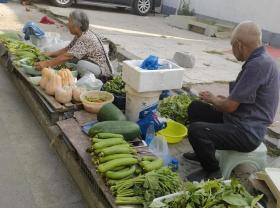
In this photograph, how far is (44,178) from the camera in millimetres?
4156

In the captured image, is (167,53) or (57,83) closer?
(57,83)

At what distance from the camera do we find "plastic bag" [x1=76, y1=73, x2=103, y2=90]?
542 centimetres

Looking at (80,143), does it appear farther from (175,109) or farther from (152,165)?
(175,109)

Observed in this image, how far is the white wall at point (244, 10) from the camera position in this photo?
11.6 meters

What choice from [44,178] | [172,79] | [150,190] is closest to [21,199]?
[44,178]

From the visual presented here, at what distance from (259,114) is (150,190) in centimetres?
141

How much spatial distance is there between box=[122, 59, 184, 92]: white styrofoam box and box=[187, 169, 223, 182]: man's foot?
1097 millimetres

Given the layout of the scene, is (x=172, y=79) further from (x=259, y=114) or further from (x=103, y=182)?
(x=103, y=182)

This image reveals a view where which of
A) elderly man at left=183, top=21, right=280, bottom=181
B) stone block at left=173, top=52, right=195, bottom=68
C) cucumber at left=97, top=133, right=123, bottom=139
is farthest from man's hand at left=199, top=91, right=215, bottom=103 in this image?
stone block at left=173, top=52, right=195, bottom=68

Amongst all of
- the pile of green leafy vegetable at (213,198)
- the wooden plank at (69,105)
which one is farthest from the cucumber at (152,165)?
→ the wooden plank at (69,105)

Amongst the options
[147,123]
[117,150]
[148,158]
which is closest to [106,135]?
[117,150]

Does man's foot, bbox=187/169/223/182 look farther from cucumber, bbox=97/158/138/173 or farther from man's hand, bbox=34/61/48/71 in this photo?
man's hand, bbox=34/61/48/71

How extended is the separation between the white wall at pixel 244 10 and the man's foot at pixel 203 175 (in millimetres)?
8713

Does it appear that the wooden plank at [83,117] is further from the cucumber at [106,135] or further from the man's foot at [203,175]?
the man's foot at [203,175]
